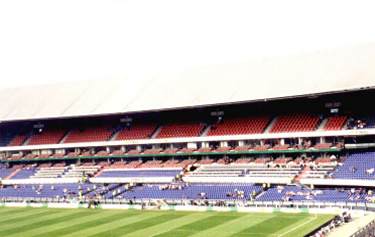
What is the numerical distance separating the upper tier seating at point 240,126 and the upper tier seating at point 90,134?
16.8 m

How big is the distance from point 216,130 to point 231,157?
3.92 metres

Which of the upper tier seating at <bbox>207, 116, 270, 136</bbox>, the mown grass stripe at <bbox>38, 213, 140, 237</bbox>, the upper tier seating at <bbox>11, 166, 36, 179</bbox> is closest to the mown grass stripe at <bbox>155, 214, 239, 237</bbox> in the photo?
the mown grass stripe at <bbox>38, 213, 140, 237</bbox>

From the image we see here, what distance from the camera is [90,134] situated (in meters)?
81.3

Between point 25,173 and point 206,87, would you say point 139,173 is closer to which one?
point 206,87

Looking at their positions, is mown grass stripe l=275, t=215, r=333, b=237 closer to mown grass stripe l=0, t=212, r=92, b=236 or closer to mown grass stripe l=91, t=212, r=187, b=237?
mown grass stripe l=91, t=212, r=187, b=237

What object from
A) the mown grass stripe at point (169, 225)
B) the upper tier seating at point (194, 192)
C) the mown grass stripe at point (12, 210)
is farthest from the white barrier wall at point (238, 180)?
the mown grass stripe at point (12, 210)

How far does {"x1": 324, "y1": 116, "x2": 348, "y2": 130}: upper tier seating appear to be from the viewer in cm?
6076

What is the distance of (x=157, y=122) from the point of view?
77.6 meters

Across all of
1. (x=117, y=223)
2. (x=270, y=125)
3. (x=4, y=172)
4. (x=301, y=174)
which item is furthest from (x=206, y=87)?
(x=4, y=172)

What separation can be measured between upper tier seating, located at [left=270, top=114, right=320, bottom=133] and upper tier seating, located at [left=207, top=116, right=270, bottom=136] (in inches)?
69.2

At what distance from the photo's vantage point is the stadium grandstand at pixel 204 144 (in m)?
57.5

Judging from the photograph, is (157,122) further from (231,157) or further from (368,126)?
(368,126)

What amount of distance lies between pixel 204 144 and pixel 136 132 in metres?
11.4

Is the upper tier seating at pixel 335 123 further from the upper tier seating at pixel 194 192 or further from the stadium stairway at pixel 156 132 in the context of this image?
the stadium stairway at pixel 156 132
